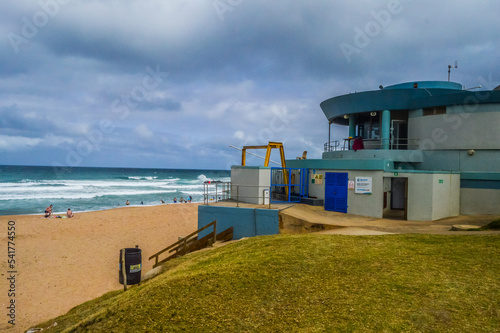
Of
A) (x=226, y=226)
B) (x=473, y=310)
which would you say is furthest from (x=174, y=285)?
(x=226, y=226)

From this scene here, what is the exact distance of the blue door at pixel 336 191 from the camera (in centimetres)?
1670

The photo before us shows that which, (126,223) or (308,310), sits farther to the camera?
(126,223)

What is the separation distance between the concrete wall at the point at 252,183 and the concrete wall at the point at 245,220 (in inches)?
53.9

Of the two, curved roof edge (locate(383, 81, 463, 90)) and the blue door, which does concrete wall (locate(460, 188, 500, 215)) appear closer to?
the blue door

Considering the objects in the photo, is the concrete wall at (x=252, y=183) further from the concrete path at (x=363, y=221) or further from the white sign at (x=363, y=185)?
the white sign at (x=363, y=185)

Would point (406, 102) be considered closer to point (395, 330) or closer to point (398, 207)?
point (398, 207)

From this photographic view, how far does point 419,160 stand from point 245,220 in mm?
11911

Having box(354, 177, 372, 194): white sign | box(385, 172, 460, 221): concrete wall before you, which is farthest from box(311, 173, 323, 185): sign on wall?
box(385, 172, 460, 221): concrete wall

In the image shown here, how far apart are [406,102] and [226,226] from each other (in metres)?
13.6

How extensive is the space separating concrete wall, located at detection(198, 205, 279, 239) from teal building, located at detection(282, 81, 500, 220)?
4.31m

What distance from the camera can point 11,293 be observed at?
44.5 ft

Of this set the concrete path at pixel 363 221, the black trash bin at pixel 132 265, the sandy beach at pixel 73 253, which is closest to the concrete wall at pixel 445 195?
the concrete path at pixel 363 221

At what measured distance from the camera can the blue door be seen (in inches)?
658

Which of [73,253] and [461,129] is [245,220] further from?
[461,129]
